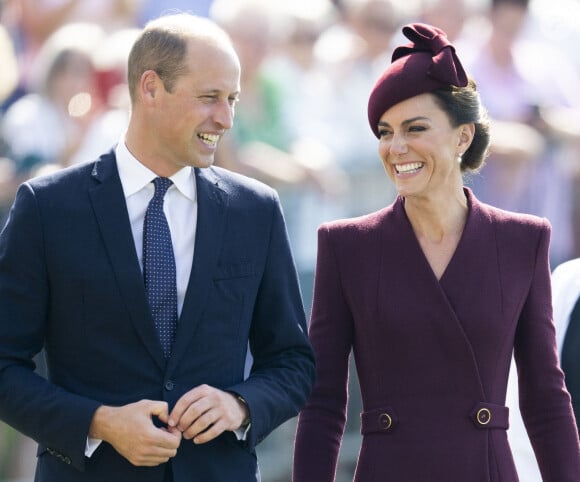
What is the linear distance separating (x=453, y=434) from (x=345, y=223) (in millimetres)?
733

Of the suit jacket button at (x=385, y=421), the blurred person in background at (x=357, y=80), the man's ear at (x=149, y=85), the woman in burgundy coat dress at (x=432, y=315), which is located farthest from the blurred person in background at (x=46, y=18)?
the suit jacket button at (x=385, y=421)

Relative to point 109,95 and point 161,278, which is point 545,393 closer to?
point 161,278

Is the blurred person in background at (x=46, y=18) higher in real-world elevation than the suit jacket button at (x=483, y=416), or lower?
higher

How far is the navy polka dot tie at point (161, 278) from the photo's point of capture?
11.1ft

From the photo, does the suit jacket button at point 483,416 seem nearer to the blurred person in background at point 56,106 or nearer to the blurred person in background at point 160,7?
the blurred person in background at point 56,106

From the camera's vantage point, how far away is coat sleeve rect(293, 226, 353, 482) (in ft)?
12.3

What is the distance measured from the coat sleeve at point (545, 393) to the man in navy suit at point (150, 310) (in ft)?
2.17

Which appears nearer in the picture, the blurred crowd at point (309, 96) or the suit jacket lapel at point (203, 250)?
the suit jacket lapel at point (203, 250)

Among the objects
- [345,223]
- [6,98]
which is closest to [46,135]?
[6,98]

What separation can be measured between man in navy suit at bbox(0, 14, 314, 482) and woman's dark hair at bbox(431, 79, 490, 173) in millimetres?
653

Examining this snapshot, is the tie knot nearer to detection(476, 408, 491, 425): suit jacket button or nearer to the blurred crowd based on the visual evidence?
detection(476, 408, 491, 425): suit jacket button

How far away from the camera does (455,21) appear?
7.40 metres

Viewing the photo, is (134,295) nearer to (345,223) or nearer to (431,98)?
(345,223)

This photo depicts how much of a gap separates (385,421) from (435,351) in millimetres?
250
